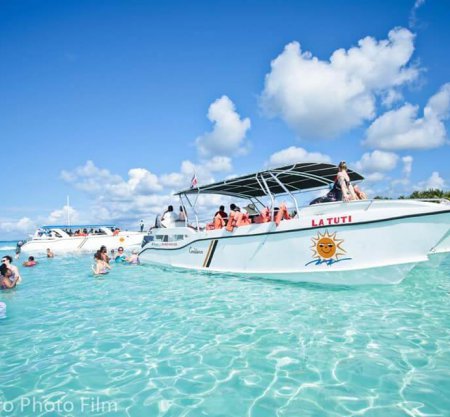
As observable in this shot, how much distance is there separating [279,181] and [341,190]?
1.65 metres

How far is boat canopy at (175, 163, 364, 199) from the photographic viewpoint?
29.4 feet

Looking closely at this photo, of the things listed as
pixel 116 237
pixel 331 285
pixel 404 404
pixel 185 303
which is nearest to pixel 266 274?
pixel 331 285

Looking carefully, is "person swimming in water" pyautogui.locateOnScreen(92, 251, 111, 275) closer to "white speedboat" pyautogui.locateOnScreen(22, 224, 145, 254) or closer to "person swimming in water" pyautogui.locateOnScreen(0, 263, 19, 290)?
"person swimming in water" pyautogui.locateOnScreen(0, 263, 19, 290)

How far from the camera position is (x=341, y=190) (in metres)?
8.04

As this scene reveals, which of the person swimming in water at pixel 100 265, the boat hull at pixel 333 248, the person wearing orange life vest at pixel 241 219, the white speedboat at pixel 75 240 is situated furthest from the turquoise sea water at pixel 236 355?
the white speedboat at pixel 75 240

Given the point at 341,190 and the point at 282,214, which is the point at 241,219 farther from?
the point at 341,190

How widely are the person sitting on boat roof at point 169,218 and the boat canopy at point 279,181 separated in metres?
1.39

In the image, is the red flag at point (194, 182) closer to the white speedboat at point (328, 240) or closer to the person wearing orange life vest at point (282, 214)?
the white speedboat at point (328, 240)

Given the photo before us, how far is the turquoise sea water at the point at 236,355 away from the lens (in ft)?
10.6

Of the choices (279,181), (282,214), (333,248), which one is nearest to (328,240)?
(333,248)

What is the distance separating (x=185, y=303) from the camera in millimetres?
7168

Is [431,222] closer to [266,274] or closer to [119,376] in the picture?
[266,274]

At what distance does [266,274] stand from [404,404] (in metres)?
5.67

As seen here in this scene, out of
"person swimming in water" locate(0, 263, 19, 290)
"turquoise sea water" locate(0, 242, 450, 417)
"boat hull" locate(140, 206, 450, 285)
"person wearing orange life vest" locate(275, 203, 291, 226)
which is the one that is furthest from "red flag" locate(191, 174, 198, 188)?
"person swimming in water" locate(0, 263, 19, 290)
